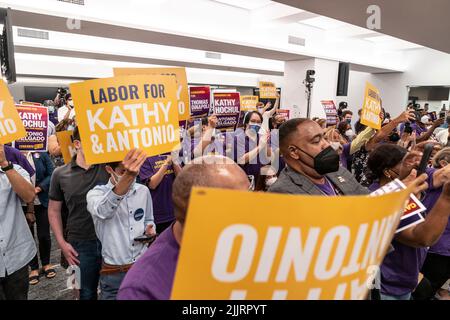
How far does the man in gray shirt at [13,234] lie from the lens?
1852 millimetres

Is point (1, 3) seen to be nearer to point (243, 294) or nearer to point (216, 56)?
point (243, 294)

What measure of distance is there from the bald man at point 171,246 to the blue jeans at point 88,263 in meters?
1.37

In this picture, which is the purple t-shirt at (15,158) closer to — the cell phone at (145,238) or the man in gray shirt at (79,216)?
the man in gray shirt at (79,216)

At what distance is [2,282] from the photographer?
6.20 feet

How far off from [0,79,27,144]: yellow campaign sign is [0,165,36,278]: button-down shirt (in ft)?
0.63

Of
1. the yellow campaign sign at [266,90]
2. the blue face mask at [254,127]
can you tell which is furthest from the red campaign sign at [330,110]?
the blue face mask at [254,127]

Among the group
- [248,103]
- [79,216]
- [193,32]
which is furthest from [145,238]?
[193,32]

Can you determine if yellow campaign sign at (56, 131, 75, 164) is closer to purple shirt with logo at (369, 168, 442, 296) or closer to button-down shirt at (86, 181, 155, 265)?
button-down shirt at (86, 181, 155, 265)

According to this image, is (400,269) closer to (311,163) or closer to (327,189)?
(327,189)

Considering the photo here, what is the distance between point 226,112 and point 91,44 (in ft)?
24.2

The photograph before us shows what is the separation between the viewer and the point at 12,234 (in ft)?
6.30

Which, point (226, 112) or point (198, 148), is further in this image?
point (226, 112)
